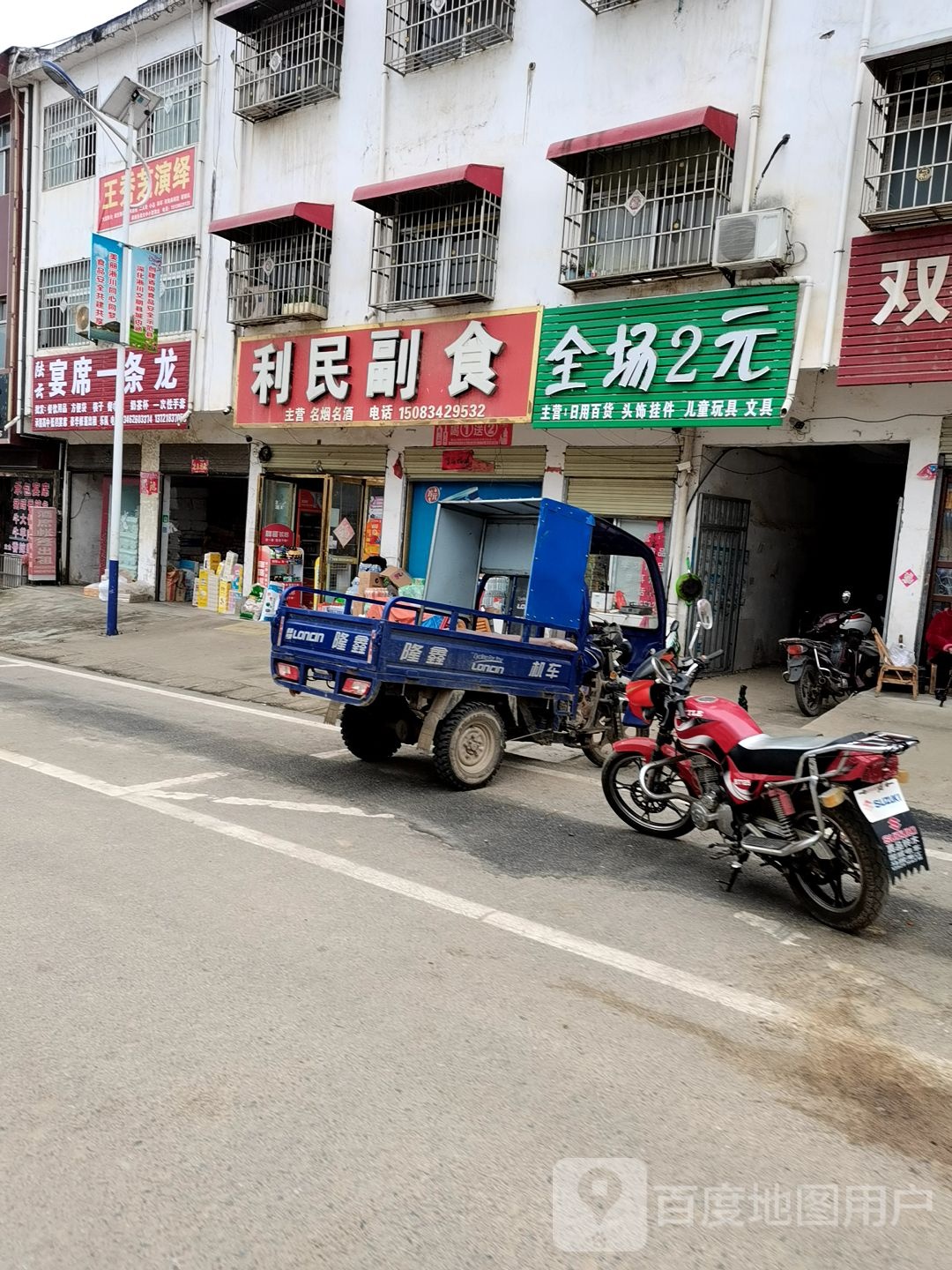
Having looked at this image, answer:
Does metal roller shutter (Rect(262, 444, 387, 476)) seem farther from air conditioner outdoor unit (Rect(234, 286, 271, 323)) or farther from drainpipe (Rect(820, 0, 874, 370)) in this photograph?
drainpipe (Rect(820, 0, 874, 370))

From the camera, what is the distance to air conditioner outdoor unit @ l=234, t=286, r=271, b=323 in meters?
15.8

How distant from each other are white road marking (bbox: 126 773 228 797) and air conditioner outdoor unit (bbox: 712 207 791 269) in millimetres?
7716

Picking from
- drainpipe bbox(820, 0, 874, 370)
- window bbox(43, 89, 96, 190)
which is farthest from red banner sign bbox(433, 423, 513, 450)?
window bbox(43, 89, 96, 190)

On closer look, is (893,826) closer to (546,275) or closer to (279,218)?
(546,275)

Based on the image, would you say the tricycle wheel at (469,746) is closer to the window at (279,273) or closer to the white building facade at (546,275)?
the white building facade at (546,275)

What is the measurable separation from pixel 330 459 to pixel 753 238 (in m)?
8.55

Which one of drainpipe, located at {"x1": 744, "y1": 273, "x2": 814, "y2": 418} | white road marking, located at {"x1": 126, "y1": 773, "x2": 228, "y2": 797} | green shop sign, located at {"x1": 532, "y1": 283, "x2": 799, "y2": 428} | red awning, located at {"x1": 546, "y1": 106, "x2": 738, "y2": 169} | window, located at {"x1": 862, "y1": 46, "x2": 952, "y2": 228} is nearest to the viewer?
white road marking, located at {"x1": 126, "y1": 773, "x2": 228, "y2": 797}

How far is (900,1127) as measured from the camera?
3.05 meters

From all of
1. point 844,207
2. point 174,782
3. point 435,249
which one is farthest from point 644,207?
point 174,782

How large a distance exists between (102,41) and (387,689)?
18.2 metres

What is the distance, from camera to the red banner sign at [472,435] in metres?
14.0

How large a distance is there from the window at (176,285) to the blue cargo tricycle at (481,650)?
36.7 feet

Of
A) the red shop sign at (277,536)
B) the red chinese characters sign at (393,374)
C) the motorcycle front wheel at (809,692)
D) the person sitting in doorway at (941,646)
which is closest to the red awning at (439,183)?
the red chinese characters sign at (393,374)

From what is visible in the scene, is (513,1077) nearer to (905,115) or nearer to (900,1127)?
(900,1127)
